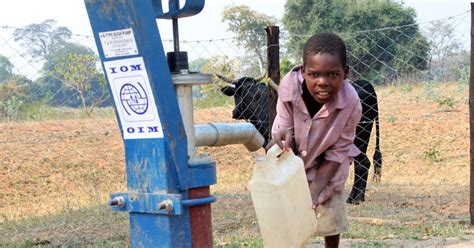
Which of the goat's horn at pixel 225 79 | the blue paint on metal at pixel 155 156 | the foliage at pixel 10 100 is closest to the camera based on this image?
the blue paint on metal at pixel 155 156

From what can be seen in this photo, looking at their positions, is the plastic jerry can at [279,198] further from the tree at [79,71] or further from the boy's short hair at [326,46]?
the tree at [79,71]

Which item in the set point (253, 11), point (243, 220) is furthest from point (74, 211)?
point (253, 11)

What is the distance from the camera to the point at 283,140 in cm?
296

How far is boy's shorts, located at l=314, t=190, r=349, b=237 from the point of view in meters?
3.26

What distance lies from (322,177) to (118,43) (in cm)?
115

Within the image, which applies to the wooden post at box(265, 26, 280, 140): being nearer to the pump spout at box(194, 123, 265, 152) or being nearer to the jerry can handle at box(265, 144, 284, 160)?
the pump spout at box(194, 123, 265, 152)

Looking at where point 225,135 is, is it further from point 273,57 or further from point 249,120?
point 249,120

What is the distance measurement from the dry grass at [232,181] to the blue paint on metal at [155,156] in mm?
1851

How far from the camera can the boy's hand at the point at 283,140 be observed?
9.18 ft

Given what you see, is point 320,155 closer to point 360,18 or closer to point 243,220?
point 243,220

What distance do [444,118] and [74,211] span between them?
8.34 m

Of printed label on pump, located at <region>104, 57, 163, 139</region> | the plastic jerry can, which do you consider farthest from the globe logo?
the plastic jerry can

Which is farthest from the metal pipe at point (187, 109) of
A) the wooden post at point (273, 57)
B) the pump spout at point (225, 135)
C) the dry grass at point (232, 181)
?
the wooden post at point (273, 57)

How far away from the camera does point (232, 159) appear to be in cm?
1206
